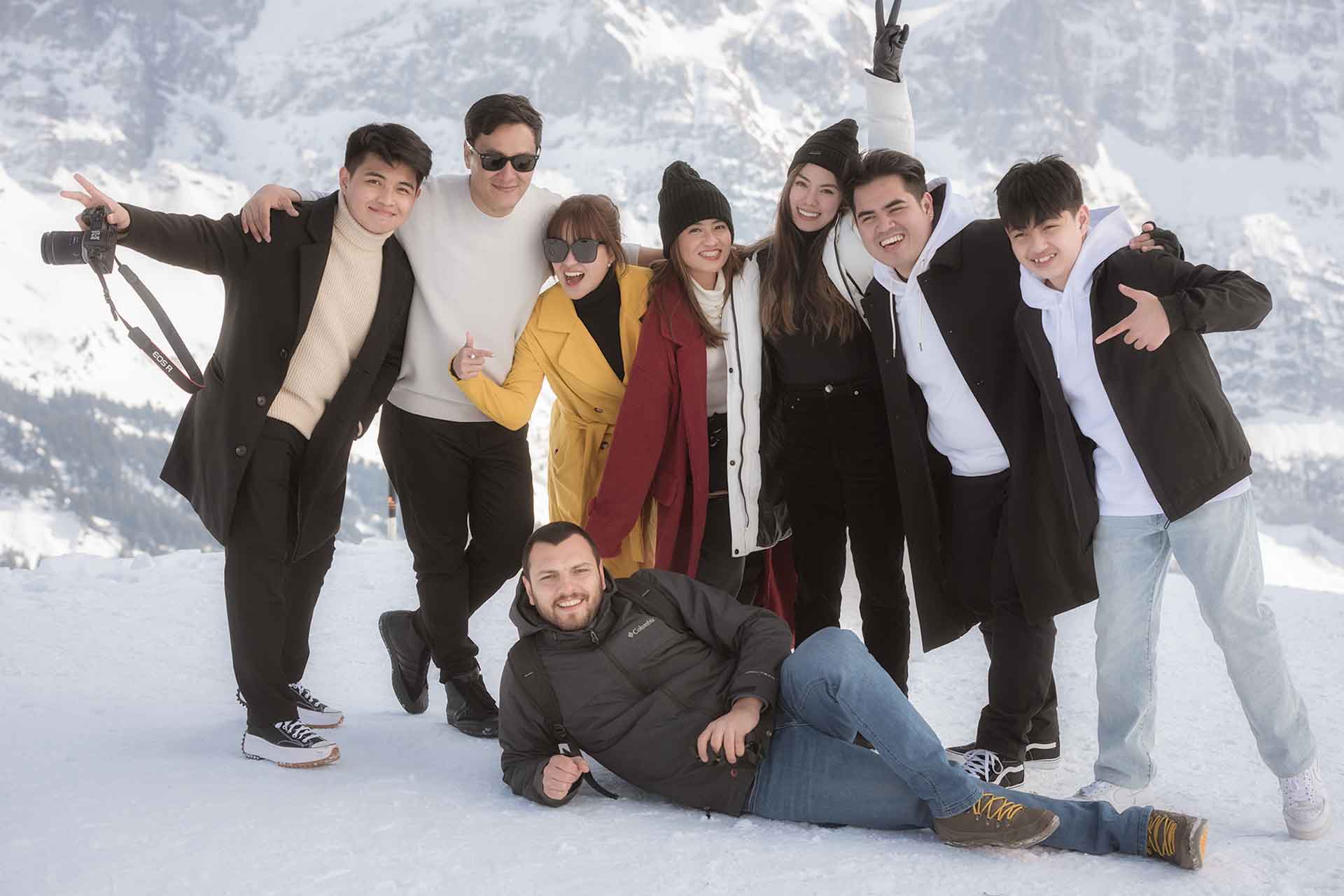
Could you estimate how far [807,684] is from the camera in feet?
8.69

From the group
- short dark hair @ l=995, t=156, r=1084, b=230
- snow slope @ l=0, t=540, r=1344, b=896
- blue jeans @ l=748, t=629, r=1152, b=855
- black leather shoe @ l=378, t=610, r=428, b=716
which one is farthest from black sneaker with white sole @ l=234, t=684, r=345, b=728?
short dark hair @ l=995, t=156, r=1084, b=230

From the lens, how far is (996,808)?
2471mm

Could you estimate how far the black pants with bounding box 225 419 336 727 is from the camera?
3148 mm

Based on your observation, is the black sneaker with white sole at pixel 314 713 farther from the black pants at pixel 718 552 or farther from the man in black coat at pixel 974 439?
the man in black coat at pixel 974 439

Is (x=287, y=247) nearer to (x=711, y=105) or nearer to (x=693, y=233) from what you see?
(x=693, y=233)

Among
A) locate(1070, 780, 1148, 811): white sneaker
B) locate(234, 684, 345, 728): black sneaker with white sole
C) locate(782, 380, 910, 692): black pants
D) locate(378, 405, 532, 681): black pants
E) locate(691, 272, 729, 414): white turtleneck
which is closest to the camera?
locate(1070, 780, 1148, 811): white sneaker

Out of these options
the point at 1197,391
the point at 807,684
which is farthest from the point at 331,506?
the point at 1197,391

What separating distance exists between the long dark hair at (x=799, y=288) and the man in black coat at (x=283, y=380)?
1.02m

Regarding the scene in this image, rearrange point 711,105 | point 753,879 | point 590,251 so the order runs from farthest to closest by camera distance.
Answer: point 711,105
point 590,251
point 753,879

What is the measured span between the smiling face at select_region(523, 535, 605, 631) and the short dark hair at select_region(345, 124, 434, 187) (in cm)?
115

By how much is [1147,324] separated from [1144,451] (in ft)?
1.04

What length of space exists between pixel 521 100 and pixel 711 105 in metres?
161

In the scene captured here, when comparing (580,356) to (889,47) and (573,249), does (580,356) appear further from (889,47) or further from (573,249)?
(889,47)

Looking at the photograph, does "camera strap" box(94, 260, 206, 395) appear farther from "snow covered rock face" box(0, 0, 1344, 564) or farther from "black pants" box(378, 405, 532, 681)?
"snow covered rock face" box(0, 0, 1344, 564)
